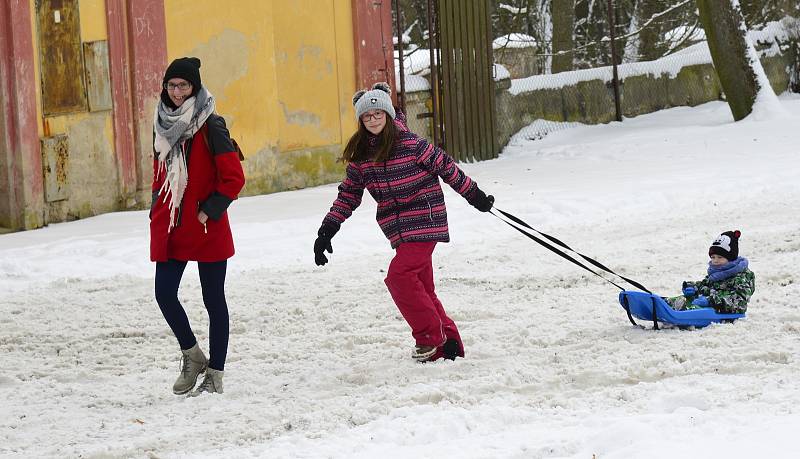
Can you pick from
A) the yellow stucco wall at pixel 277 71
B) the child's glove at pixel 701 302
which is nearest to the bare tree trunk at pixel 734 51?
the yellow stucco wall at pixel 277 71

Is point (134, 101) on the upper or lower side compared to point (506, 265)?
upper

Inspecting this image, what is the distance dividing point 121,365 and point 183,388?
879 millimetres

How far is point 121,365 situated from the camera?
6.82 metres

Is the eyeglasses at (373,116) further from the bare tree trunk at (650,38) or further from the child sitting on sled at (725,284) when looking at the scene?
the bare tree trunk at (650,38)

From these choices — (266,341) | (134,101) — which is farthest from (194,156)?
(134,101)

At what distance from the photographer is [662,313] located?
6699mm

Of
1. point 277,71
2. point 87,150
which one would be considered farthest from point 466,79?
point 87,150

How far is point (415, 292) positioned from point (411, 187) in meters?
0.51

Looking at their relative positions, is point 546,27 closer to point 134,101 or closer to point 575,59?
point 575,59

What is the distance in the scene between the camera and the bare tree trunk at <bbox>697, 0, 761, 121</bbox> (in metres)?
17.0

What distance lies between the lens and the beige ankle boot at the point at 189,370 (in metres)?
6.07

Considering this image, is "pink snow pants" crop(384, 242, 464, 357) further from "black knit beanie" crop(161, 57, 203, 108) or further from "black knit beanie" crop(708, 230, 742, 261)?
"black knit beanie" crop(708, 230, 742, 261)

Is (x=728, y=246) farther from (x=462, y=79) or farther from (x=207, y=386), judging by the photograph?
(x=462, y=79)

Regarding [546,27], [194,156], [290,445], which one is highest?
[546,27]
